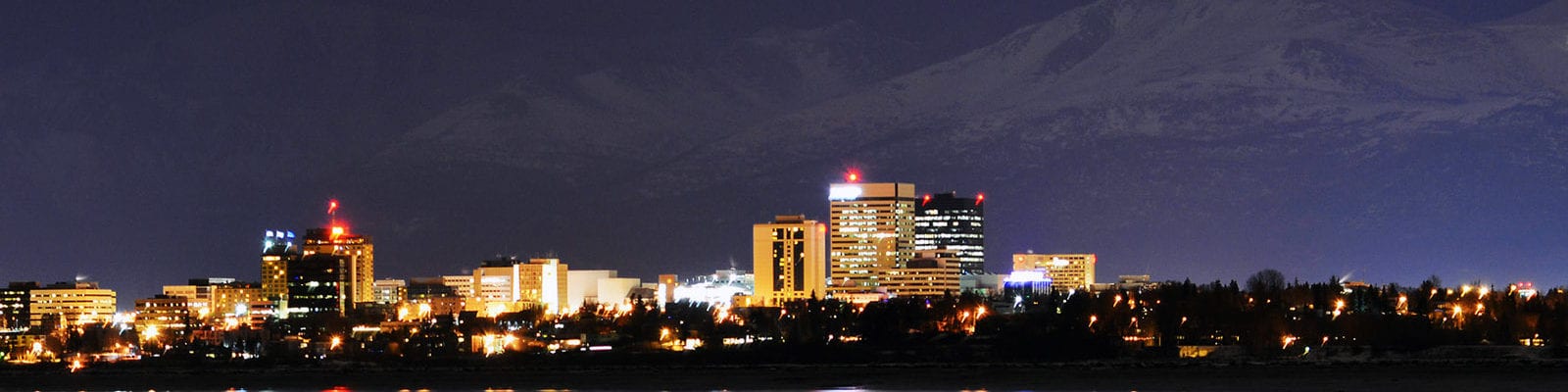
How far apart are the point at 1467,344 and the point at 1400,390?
114ft

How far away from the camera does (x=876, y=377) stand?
8950 centimetres

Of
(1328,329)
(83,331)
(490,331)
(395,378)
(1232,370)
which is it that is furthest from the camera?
(83,331)

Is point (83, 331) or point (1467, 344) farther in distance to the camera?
point (83, 331)

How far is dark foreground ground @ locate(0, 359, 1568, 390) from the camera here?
79.1 meters

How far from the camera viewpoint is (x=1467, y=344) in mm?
104688

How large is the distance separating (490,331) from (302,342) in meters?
12.8

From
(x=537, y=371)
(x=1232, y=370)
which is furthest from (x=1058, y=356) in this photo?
(x=537, y=371)

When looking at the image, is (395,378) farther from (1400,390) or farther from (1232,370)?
(1400,390)

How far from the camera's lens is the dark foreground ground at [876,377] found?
79.1 metres

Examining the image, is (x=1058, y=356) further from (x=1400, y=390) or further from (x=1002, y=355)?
(x=1400, y=390)

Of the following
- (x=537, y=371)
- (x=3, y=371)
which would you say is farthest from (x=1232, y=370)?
(x=3, y=371)

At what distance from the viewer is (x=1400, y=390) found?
72250mm

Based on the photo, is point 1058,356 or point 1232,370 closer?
point 1232,370

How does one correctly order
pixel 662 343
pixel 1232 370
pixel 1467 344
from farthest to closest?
pixel 662 343 < pixel 1467 344 < pixel 1232 370
